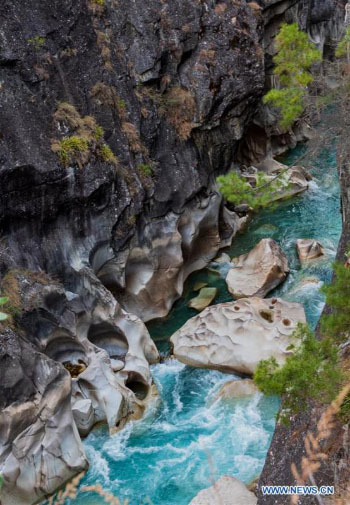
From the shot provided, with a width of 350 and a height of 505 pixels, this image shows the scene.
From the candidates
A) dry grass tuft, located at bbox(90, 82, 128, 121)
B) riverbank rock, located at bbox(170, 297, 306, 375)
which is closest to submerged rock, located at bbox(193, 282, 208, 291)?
riverbank rock, located at bbox(170, 297, 306, 375)

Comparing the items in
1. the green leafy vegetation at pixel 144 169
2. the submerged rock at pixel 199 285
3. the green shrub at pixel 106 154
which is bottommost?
the submerged rock at pixel 199 285

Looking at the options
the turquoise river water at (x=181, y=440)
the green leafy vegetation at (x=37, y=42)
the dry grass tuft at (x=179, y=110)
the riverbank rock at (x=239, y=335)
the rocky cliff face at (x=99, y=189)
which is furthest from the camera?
the dry grass tuft at (x=179, y=110)

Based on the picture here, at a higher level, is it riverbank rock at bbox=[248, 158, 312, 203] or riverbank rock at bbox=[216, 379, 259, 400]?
riverbank rock at bbox=[248, 158, 312, 203]

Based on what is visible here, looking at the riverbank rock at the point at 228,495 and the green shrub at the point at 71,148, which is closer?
the riverbank rock at the point at 228,495

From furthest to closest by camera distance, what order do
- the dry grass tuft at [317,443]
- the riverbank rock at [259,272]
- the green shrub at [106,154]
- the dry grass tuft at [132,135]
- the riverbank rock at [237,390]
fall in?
1. the riverbank rock at [259,272]
2. the dry grass tuft at [132,135]
3. the green shrub at [106,154]
4. the riverbank rock at [237,390]
5. the dry grass tuft at [317,443]

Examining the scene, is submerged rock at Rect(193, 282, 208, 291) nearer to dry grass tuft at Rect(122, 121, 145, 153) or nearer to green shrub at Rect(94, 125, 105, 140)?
dry grass tuft at Rect(122, 121, 145, 153)

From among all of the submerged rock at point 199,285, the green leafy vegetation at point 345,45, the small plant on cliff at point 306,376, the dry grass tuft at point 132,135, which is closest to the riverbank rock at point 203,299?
the submerged rock at point 199,285

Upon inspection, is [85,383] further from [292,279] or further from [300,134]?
[300,134]

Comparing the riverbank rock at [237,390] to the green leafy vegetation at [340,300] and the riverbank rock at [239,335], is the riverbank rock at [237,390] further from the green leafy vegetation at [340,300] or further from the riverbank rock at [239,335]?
the green leafy vegetation at [340,300]
